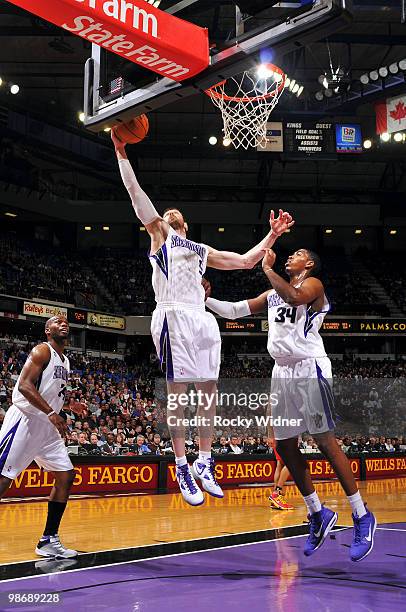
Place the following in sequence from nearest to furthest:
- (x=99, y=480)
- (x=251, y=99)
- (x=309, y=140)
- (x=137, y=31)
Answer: (x=137, y=31) → (x=251, y=99) → (x=99, y=480) → (x=309, y=140)

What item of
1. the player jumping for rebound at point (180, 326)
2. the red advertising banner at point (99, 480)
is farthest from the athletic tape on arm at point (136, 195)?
the red advertising banner at point (99, 480)

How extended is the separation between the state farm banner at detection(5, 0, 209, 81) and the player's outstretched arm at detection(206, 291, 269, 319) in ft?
7.41

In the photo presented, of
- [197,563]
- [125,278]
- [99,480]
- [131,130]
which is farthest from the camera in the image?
[125,278]

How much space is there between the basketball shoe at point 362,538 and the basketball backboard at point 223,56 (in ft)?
12.0

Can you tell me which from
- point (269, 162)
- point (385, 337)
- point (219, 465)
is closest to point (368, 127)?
point (269, 162)

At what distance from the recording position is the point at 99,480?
11.7 m

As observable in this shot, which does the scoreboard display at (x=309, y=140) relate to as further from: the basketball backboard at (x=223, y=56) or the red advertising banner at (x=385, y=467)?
the basketball backboard at (x=223, y=56)

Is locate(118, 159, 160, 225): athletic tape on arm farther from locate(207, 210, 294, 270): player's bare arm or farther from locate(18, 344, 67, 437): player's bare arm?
locate(18, 344, 67, 437): player's bare arm

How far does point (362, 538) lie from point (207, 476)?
1399mm

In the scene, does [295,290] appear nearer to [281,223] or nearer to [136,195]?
[281,223]

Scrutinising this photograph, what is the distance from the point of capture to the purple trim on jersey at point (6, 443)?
6.11m

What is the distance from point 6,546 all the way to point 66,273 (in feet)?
74.9

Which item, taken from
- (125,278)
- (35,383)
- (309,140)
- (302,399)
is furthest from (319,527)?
(125,278)

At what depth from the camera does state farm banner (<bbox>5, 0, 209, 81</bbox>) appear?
3.89 metres
